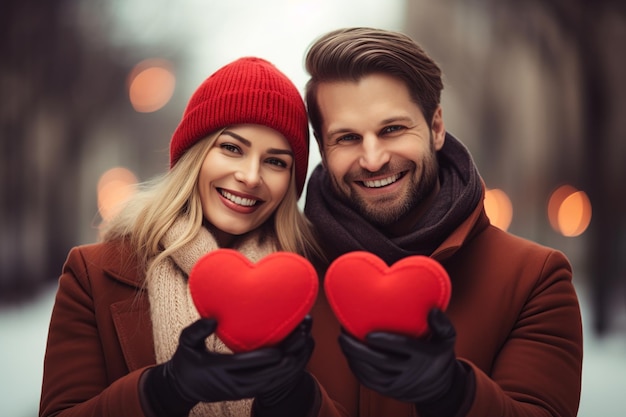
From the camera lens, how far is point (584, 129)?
5.52 m

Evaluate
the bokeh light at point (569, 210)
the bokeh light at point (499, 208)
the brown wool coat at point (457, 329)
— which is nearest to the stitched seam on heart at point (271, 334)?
the brown wool coat at point (457, 329)

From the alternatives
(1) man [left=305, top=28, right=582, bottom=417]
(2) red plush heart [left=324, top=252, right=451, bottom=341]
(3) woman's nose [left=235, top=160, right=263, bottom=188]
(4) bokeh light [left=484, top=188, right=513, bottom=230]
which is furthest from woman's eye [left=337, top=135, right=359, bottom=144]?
(4) bokeh light [left=484, top=188, right=513, bottom=230]

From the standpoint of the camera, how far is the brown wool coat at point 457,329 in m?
1.45

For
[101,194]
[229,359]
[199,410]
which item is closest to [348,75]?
[229,359]

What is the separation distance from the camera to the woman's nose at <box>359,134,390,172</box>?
1.66m

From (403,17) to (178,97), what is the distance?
4.52m

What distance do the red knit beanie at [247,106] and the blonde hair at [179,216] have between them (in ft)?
0.13

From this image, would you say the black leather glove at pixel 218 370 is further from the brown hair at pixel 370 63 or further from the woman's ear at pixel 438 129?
the woman's ear at pixel 438 129

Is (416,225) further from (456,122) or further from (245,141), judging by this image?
(456,122)

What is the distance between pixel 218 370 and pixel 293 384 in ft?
0.63

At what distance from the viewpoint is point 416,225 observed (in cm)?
171

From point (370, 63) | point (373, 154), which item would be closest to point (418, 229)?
point (373, 154)

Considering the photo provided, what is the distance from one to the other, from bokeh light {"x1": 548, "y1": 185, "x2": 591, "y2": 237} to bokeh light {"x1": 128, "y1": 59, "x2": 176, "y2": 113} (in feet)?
17.7

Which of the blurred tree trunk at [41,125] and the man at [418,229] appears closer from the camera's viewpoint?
the man at [418,229]
